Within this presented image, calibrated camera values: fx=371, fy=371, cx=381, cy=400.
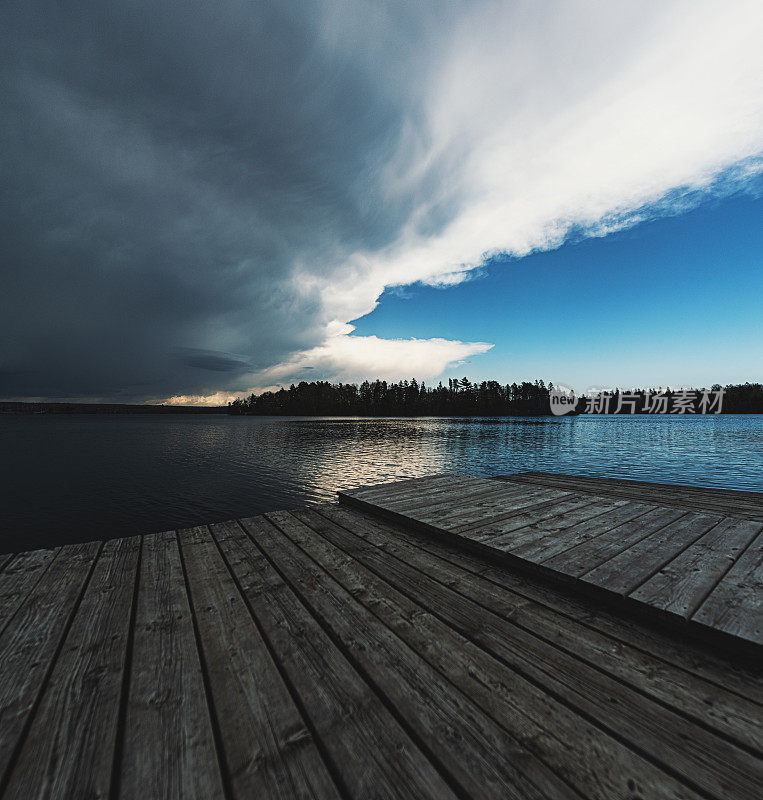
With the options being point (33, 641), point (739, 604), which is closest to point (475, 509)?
point (739, 604)

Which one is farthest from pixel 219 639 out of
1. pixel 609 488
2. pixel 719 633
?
pixel 609 488

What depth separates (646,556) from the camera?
388cm

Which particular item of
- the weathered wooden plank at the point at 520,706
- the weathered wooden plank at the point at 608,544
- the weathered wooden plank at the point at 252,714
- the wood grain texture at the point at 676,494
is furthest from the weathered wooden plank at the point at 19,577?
the wood grain texture at the point at 676,494

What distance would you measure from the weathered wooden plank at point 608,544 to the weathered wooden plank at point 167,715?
3.13m

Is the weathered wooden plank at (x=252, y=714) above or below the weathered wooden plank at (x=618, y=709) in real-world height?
below

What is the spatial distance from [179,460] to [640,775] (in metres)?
29.4

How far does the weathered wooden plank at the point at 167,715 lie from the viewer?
173 centimetres

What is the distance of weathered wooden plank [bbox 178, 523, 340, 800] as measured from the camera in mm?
1718

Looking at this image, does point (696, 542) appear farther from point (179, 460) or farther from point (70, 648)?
point (179, 460)

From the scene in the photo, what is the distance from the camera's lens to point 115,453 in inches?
1219

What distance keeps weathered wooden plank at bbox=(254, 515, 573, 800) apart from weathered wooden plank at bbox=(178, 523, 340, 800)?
0.53m

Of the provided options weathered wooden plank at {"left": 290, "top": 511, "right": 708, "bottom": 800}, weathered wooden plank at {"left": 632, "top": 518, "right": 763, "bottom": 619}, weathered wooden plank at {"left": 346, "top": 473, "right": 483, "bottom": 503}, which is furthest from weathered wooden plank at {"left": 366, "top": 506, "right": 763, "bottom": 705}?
weathered wooden plank at {"left": 346, "top": 473, "right": 483, "bottom": 503}

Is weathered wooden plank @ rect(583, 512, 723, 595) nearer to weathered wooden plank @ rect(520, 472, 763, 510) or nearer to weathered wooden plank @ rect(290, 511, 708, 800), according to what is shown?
weathered wooden plank @ rect(290, 511, 708, 800)

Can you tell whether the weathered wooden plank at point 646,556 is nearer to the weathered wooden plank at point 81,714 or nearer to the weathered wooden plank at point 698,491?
the weathered wooden plank at point 81,714
